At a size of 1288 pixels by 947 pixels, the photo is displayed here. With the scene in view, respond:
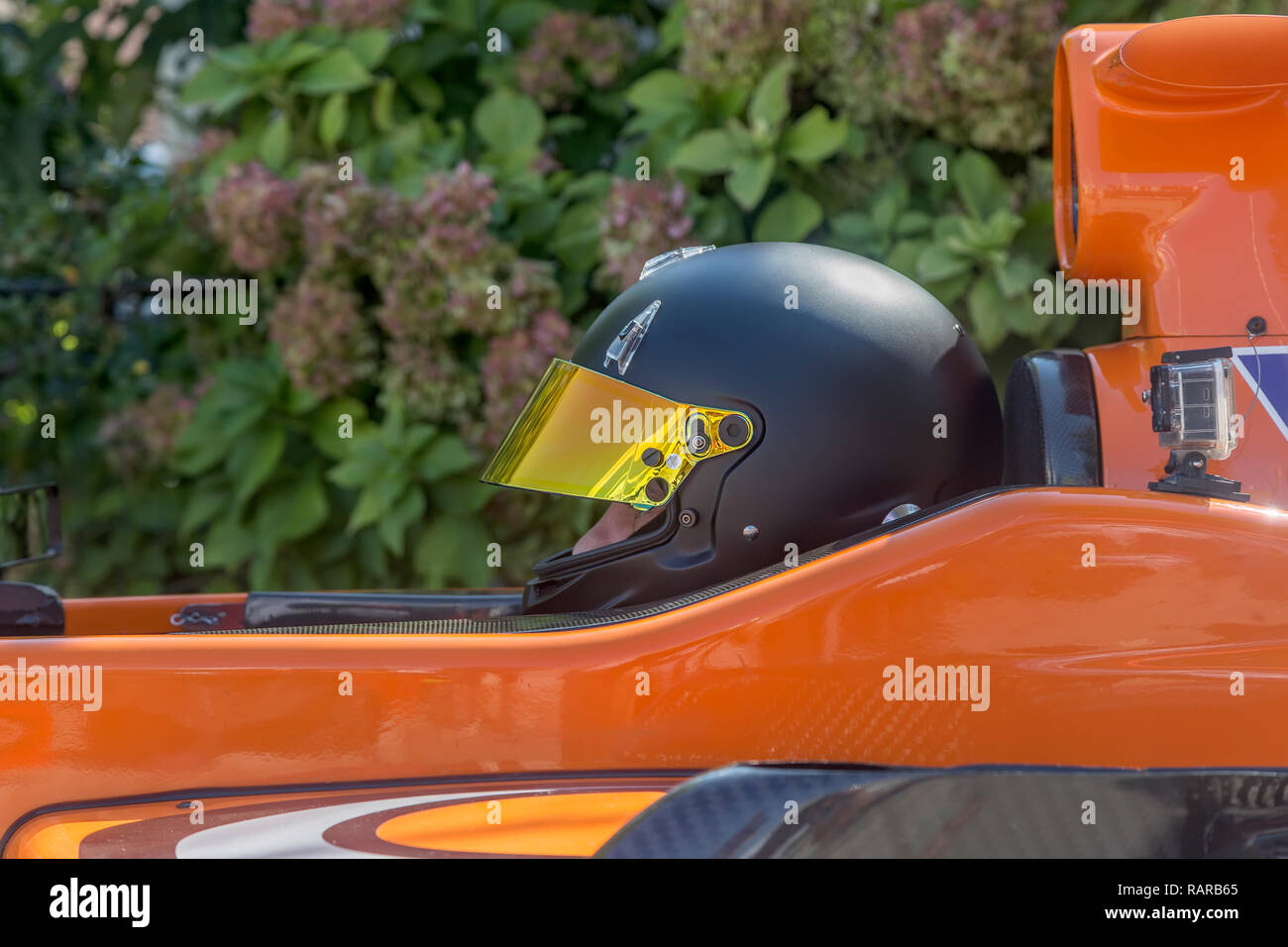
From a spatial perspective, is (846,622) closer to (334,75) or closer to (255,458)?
(255,458)

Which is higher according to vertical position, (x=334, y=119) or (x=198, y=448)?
(x=334, y=119)

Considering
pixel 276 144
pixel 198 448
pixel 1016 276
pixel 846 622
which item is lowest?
pixel 846 622

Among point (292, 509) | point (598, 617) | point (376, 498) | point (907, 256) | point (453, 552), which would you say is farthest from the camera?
point (292, 509)

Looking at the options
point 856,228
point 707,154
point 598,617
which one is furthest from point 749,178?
point 598,617

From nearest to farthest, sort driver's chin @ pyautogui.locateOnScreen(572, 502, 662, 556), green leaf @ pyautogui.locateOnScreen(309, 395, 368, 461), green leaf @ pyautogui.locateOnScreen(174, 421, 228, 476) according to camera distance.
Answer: driver's chin @ pyautogui.locateOnScreen(572, 502, 662, 556) → green leaf @ pyautogui.locateOnScreen(309, 395, 368, 461) → green leaf @ pyautogui.locateOnScreen(174, 421, 228, 476)

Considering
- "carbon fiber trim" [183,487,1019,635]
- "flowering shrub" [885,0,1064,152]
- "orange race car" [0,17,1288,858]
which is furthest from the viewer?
"flowering shrub" [885,0,1064,152]

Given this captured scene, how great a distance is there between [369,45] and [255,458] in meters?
1.22

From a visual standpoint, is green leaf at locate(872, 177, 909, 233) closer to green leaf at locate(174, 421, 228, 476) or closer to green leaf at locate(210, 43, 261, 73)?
green leaf at locate(210, 43, 261, 73)

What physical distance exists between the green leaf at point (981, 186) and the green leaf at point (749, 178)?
49 centimetres

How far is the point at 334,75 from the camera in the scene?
341 centimetres

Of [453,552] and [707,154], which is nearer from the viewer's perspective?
[707,154]

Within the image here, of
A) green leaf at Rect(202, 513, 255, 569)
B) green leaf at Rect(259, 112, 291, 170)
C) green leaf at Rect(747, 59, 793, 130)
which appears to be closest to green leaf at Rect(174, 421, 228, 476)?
green leaf at Rect(202, 513, 255, 569)

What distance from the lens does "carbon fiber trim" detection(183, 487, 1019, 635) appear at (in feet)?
4.86

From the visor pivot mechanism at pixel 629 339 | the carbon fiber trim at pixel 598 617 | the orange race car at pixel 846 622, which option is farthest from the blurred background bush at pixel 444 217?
the carbon fiber trim at pixel 598 617
